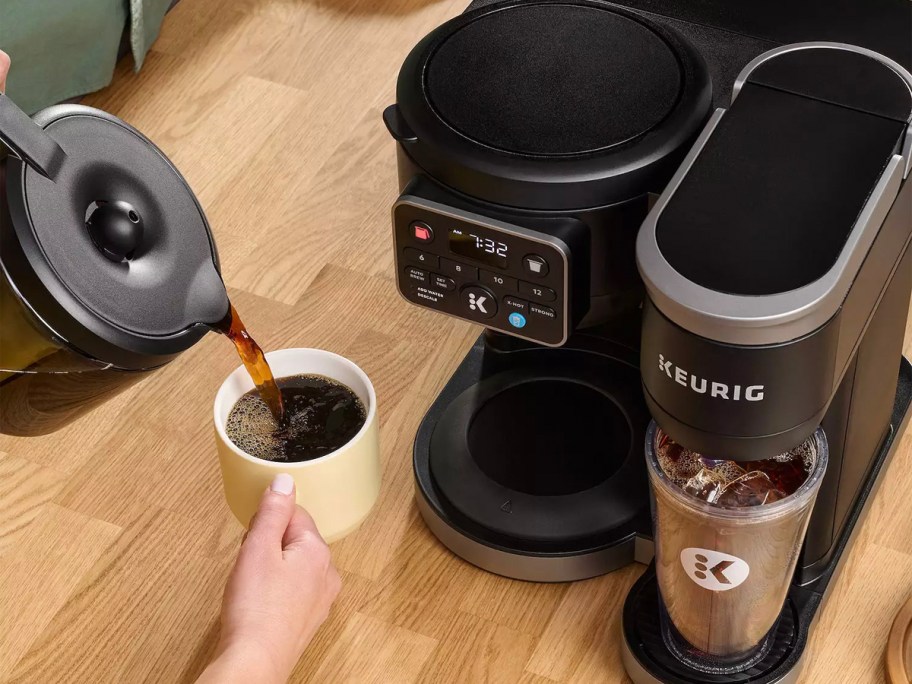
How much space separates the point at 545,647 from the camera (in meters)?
0.93

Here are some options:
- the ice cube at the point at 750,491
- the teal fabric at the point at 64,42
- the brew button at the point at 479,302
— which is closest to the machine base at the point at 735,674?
the ice cube at the point at 750,491

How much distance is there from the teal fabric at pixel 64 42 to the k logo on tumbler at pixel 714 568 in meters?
0.84

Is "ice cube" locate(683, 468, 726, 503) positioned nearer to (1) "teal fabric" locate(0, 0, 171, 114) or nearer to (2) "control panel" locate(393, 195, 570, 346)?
(2) "control panel" locate(393, 195, 570, 346)

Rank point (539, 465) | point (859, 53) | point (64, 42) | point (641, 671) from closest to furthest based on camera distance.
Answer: point (859, 53), point (641, 671), point (539, 465), point (64, 42)

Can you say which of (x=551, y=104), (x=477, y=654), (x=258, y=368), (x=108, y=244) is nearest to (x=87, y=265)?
(x=108, y=244)

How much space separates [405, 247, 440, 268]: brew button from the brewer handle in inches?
9.5

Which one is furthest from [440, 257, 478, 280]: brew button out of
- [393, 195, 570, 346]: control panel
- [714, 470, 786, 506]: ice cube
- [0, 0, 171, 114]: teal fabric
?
[0, 0, 171, 114]: teal fabric

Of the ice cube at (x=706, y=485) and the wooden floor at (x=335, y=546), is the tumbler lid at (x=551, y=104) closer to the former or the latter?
the ice cube at (x=706, y=485)

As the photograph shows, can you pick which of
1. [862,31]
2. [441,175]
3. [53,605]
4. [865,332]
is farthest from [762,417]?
[53,605]

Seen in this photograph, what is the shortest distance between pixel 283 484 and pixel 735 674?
32cm

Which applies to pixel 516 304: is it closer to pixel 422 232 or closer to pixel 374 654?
pixel 422 232

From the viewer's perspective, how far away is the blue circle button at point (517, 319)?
0.82 metres

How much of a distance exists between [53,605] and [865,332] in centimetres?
59

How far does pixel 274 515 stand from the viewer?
0.81m
